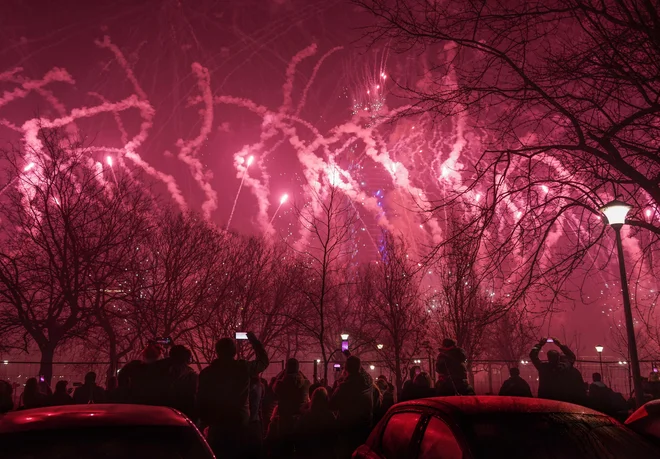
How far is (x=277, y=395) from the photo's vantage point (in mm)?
9148

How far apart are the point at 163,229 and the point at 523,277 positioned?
2002cm

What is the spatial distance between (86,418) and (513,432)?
290cm

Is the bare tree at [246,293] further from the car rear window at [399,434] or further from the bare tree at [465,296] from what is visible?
the car rear window at [399,434]

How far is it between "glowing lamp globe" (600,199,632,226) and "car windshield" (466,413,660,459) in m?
6.06

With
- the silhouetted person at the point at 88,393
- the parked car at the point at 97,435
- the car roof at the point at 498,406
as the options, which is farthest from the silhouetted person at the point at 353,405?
the silhouetted person at the point at 88,393

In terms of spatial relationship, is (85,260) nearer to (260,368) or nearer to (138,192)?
(138,192)

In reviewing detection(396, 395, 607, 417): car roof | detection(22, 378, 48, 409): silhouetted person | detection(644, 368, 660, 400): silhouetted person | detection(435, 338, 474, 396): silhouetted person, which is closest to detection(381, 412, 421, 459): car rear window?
detection(396, 395, 607, 417): car roof

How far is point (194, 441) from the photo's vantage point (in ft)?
12.9

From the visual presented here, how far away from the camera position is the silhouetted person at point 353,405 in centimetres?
822

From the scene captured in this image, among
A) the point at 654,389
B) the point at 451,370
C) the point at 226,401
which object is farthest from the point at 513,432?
the point at 654,389

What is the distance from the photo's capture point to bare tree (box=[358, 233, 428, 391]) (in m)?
25.3

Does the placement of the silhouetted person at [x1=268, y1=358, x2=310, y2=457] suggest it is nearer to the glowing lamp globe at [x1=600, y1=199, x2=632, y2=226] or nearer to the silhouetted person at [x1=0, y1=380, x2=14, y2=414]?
the silhouetted person at [x1=0, y1=380, x2=14, y2=414]

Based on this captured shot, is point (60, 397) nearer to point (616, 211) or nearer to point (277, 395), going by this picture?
point (277, 395)

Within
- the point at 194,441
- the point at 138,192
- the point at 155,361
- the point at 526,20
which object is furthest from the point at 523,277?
the point at 138,192
